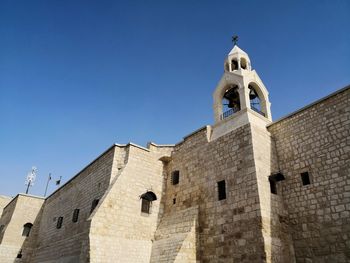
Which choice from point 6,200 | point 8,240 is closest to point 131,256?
point 8,240

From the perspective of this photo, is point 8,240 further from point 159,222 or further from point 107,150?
point 159,222

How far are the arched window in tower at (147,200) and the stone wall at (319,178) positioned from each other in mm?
5876

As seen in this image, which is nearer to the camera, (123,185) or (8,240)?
(123,185)

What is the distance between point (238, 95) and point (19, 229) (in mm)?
A: 19216

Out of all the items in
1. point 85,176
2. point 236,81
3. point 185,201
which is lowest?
point 185,201

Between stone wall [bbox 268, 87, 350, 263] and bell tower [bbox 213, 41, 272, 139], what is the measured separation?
179 cm

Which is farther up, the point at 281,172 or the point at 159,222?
the point at 281,172

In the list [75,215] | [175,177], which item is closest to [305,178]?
[175,177]

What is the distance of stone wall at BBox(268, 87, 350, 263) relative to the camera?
8.23 metres

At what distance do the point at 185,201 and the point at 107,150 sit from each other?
5.11 m

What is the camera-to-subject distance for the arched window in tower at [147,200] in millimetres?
12645

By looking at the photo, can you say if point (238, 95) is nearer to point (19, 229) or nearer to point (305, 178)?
point (305, 178)

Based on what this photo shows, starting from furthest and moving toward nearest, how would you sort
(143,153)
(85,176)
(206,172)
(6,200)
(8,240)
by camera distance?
1. (6,200)
2. (8,240)
3. (85,176)
4. (143,153)
5. (206,172)

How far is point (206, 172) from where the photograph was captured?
11.9 m
